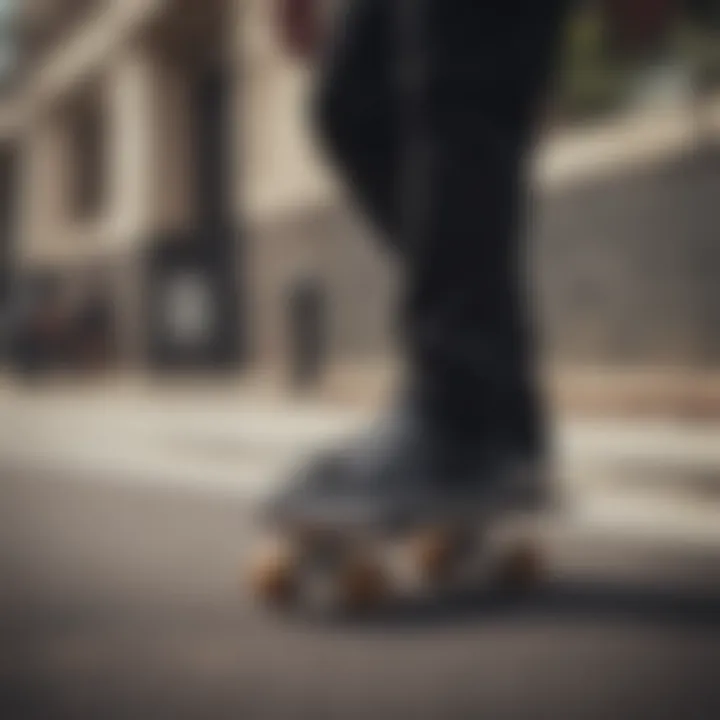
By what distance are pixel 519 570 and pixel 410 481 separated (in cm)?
14

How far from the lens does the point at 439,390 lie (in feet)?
2.64

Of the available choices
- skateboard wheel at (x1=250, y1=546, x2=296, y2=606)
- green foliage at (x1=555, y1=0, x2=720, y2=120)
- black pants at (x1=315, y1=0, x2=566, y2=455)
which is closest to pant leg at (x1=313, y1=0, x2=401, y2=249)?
black pants at (x1=315, y1=0, x2=566, y2=455)

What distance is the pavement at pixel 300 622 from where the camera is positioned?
23.5 inches

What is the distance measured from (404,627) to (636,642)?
0.51 ft

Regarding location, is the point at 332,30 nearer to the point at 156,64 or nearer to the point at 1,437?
the point at 156,64

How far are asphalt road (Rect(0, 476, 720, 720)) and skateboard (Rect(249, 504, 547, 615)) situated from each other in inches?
1.0

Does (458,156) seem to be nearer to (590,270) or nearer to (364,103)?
(364,103)

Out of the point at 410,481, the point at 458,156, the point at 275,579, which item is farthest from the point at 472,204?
the point at 275,579

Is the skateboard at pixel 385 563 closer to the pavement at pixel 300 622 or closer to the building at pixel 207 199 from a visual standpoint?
the pavement at pixel 300 622

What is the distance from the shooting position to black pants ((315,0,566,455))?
30.9 inches

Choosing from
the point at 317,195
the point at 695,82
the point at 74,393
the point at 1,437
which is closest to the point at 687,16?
the point at 695,82

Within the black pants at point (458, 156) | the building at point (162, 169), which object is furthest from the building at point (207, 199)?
the black pants at point (458, 156)

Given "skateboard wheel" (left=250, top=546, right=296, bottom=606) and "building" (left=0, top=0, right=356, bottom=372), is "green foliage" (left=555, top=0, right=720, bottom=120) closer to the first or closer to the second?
"building" (left=0, top=0, right=356, bottom=372)

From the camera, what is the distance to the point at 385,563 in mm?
894
